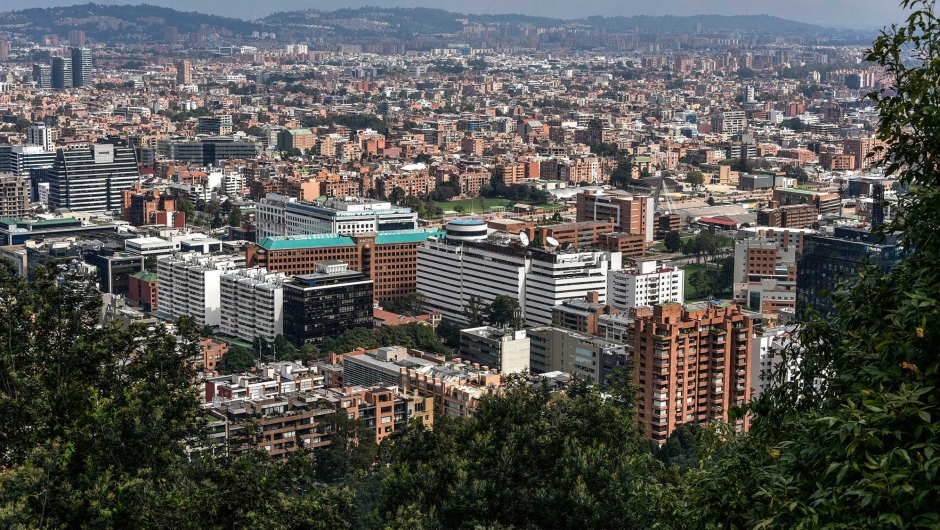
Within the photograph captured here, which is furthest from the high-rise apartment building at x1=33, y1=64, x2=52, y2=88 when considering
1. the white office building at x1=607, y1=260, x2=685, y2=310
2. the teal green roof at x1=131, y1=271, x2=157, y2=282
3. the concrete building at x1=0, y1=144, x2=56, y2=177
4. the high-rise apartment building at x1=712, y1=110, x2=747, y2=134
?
the white office building at x1=607, y1=260, x2=685, y2=310

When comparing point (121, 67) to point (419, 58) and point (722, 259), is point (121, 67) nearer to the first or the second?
point (419, 58)

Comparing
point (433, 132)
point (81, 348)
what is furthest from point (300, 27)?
point (81, 348)

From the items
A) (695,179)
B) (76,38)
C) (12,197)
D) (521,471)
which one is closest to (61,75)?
(695,179)

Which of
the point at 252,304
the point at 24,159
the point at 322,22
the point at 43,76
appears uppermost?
the point at 322,22

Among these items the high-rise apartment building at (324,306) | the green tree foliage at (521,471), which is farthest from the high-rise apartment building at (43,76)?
the green tree foliage at (521,471)

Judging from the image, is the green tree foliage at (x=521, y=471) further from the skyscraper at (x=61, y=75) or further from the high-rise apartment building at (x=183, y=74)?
the high-rise apartment building at (x=183, y=74)

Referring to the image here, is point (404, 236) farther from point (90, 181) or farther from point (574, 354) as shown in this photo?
point (90, 181)
